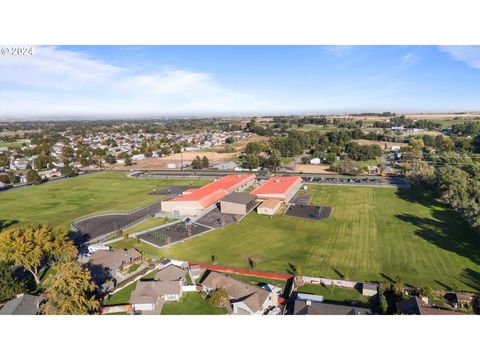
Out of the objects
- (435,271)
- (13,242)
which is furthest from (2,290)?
(435,271)

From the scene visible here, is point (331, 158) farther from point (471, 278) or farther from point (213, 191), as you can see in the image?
point (471, 278)

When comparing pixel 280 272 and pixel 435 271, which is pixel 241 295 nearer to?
pixel 280 272

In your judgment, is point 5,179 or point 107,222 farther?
point 5,179

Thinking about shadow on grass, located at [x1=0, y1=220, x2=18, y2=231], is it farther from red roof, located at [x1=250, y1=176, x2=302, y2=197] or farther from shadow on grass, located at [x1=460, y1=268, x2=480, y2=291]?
shadow on grass, located at [x1=460, y1=268, x2=480, y2=291]

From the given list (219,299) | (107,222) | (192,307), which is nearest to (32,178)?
(107,222)

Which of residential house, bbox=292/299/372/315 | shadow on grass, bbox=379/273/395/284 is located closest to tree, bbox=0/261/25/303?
residential house, bbox=292/299/372/315

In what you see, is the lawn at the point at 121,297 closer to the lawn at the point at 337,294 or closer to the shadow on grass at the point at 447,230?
the lawn at the point at 337,294

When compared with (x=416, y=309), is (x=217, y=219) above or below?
below
